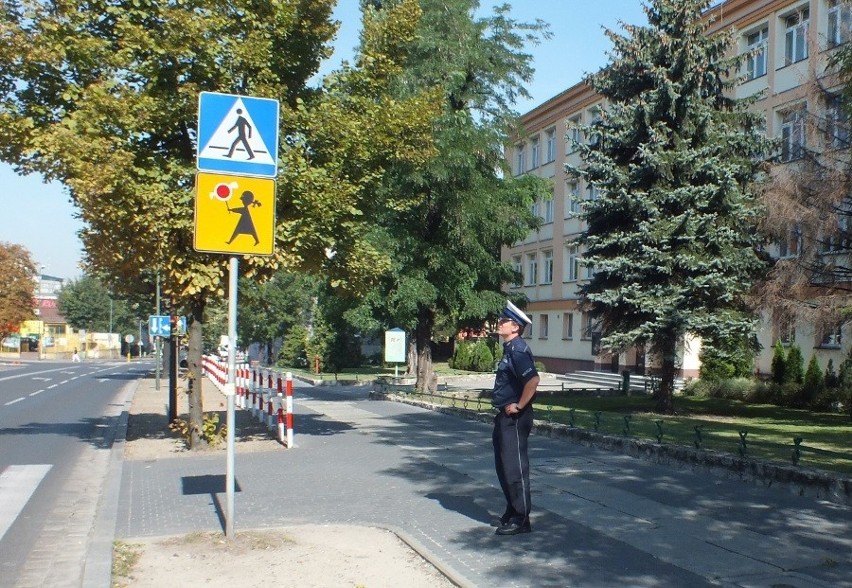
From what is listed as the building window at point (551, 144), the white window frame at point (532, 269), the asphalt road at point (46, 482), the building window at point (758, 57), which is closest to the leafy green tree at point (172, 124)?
the asphalt road at point (46, 482)

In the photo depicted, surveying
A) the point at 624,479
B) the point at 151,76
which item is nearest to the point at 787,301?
the point at 624,479

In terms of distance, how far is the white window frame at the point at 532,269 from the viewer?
4919 cm

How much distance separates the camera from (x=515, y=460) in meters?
7.20

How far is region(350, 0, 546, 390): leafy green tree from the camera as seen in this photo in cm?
2502

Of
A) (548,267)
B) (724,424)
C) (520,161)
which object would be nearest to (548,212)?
(548,267)

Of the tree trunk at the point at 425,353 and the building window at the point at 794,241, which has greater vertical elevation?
the building window at the point at 794,241

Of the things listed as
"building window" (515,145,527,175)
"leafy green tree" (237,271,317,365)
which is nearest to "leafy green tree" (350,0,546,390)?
"building window" (515,145,527,175)

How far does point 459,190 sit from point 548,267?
75.1ft

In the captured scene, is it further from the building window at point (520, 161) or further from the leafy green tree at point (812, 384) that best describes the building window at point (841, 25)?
the building window at point (520, 161)

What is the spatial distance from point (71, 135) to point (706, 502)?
8.94 metres

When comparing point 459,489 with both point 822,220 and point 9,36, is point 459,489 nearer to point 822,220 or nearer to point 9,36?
point 9,36

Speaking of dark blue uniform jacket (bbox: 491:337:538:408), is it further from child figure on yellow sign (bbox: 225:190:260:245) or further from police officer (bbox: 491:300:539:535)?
child figure on yellow sign (bbox: 225:190:260:245)

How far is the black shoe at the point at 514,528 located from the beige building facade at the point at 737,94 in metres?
11.7

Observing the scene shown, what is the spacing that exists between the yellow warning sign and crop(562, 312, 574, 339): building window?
3827cm
